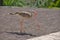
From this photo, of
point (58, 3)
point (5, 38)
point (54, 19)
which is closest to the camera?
point (5, 38)

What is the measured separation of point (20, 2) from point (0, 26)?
5609 mm

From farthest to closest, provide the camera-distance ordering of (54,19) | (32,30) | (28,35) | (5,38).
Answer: (54,19) → (32,30) → (28,35) → (5,38)

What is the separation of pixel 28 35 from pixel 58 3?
20.9ft

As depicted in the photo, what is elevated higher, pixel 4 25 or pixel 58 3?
pixel 4 25

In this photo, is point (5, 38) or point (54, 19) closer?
point (5, 38)

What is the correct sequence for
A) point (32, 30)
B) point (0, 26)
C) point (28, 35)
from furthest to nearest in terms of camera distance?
1. point (0, 26)
2. point (32, 30)
3. point (28, 35)

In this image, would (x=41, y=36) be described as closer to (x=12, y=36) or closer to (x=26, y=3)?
(x=12, y=36)

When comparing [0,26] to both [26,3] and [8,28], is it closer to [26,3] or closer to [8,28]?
[8,28]

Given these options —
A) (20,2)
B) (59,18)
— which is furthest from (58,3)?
(59,18)

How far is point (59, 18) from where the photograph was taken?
9406 millimetres

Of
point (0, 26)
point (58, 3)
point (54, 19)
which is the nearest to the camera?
point (0, 26)

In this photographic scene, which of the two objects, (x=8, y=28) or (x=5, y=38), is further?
(x=8, y=28)

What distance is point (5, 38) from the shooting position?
610cm

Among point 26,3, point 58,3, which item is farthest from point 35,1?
point 58,3
